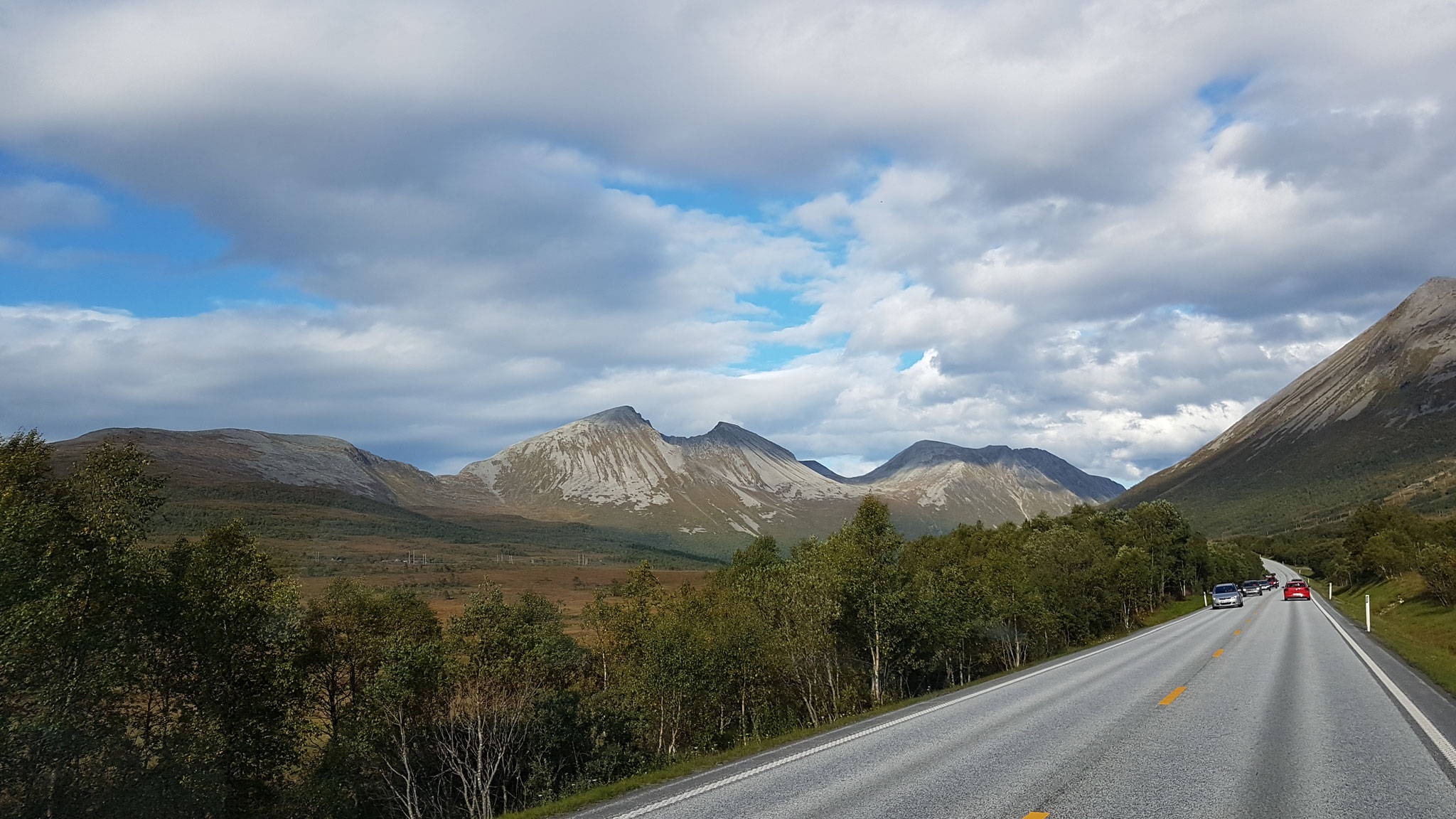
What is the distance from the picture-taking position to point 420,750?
44656 mm

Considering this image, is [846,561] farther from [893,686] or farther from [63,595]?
[63,595]

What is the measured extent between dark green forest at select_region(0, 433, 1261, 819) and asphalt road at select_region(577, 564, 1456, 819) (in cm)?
1884

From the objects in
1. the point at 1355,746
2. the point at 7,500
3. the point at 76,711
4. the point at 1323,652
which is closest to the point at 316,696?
the point at 76,711

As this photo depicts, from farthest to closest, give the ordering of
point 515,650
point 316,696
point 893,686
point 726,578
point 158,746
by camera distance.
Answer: point 726,578, point 515,650, point 893,686, point 316,696, point 158,746

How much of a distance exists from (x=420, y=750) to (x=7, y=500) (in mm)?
27145

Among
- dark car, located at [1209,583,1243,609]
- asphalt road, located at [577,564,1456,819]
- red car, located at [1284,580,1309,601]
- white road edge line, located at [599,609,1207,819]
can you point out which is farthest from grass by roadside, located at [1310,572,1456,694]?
white road edge line, located at [599,609,1207,819]

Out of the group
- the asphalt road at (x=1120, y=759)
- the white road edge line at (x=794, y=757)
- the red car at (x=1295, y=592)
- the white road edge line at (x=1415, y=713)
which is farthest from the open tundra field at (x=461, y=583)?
the asphalt road at (x=1120, y=759)

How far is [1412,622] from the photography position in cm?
A: 5128

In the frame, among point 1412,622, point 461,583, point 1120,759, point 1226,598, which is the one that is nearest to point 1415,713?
point 1120,759

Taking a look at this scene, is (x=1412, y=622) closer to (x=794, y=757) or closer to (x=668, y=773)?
(x=794, y=757)

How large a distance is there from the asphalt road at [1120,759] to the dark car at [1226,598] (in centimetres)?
5616

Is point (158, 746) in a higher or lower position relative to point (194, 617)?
lower

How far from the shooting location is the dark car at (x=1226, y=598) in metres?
70.7

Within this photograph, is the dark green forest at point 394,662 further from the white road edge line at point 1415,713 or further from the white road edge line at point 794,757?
the white road edge line at point 1415,713
